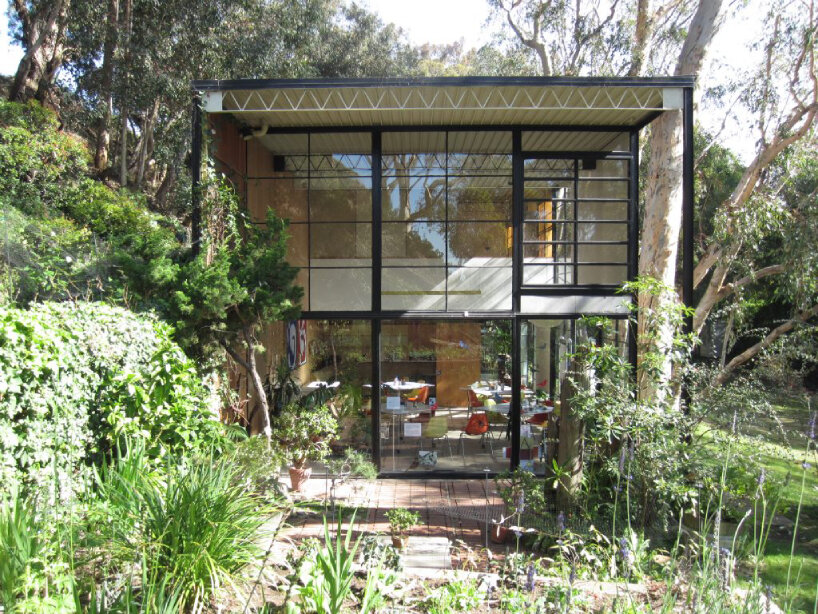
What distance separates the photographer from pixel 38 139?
11.9 metres

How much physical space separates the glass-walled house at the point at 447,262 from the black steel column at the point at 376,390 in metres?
0.02

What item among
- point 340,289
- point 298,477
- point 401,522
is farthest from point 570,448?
point 340,289

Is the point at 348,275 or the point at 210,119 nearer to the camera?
the point at 210,119

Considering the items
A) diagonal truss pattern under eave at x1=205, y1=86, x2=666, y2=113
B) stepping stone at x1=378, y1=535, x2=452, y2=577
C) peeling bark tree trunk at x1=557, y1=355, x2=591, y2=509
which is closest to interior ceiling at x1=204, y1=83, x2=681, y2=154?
Answer: diagonal truss pattern under eave at x1=205, y1=86, x2=666, y2=113

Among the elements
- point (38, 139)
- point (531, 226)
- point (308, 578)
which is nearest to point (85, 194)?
point (38, 139)

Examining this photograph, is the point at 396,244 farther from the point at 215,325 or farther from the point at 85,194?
the point at 85,194

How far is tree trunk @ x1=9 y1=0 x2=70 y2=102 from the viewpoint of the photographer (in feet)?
47.0

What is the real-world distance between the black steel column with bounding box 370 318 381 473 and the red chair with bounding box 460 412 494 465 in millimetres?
1231

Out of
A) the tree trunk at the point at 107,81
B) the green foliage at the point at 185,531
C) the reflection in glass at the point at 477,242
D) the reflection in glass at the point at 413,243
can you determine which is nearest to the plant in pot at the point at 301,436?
the reflection in glass at the point at 413,243

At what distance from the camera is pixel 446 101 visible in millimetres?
7926

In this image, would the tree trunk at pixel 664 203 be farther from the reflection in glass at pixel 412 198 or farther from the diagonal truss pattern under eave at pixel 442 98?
the reflection in glass at pixel 412 198

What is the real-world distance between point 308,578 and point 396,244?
6250 millimetres

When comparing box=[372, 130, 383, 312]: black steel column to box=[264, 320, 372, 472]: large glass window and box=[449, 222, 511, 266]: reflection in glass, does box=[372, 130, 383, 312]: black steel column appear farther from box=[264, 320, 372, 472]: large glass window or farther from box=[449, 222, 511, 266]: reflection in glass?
box=[449, 222, 511, 266]: reflection in glass

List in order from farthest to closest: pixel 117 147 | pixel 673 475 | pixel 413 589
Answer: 1. pixel 117 147
2. pixel 673 475
3. pixel 413 589
